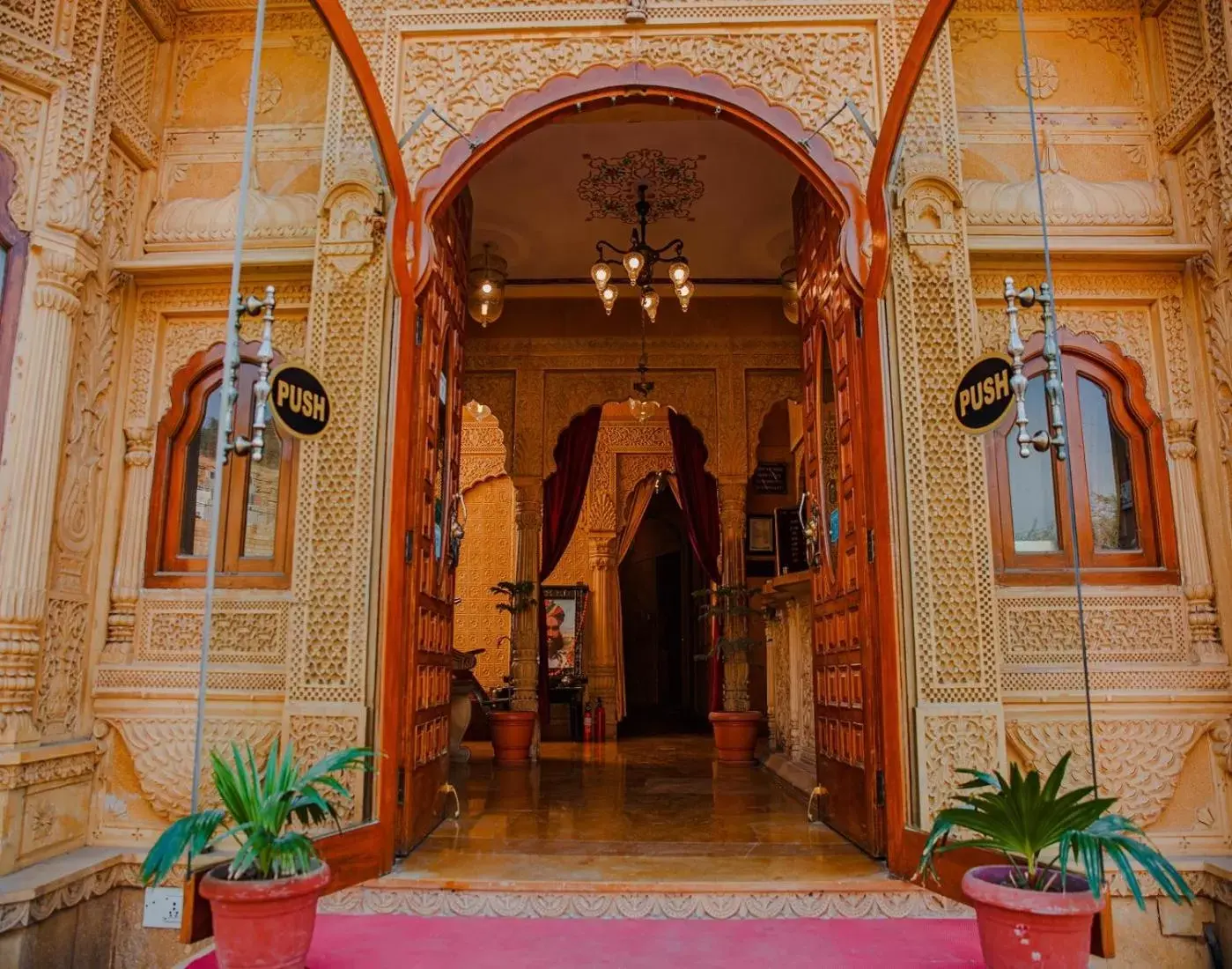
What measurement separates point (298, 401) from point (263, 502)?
1451 millimetres

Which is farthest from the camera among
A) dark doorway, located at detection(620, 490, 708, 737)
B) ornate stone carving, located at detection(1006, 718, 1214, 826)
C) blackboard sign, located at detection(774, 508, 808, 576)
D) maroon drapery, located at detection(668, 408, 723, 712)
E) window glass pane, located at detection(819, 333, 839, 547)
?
dark doorway, located at detection(620, 490, 708, 737)

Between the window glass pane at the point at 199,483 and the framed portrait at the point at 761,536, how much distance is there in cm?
797

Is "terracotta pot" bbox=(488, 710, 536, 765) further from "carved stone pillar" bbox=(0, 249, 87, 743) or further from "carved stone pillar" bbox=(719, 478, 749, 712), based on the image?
"carved stone pillar" bbox=(0, 249, 87, 743)

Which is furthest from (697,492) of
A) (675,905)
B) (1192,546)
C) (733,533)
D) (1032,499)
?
(675,905)

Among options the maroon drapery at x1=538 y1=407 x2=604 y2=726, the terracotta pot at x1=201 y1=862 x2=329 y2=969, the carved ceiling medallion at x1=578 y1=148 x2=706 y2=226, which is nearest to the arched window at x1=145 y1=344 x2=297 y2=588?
the terracotta pot at x1=201 y1=862 x2=329 y2=969

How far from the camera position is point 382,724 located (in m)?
3.96

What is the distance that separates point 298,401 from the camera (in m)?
3.49

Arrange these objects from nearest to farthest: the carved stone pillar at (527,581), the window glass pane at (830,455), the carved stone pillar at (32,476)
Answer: the carved stone pillar at (32,476)
the window glass pane at (830,455)
the carved stone pillar at (527,581)

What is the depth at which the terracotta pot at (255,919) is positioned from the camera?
7.95 feet

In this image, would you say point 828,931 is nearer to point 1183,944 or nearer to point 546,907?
point 546,907

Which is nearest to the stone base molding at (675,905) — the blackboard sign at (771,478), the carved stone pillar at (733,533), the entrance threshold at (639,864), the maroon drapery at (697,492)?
the entrance threshold at (639,864)

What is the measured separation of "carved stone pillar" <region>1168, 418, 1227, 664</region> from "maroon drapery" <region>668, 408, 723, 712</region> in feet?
Result: 17.9

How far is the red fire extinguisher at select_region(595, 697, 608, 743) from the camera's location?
1056cm

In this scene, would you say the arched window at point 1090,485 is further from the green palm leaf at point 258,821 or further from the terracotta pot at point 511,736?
the terracotta pot at point 511,736
